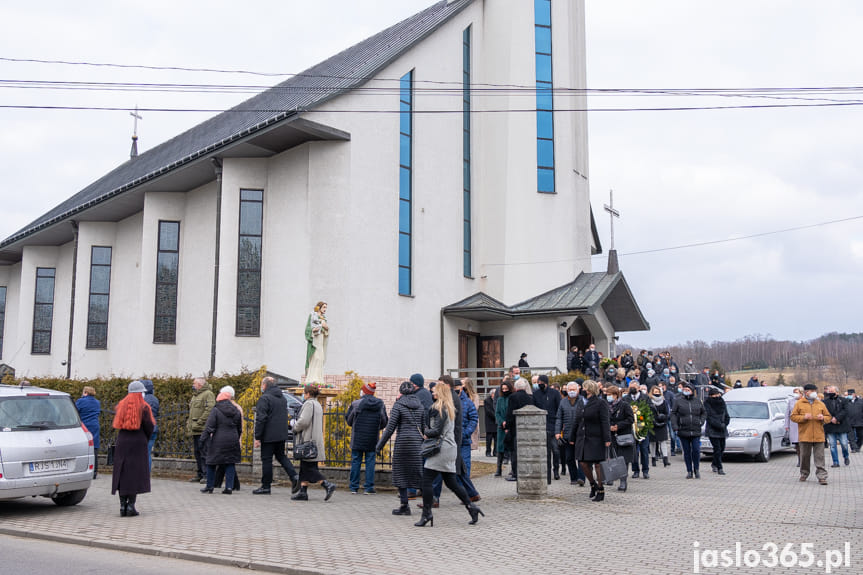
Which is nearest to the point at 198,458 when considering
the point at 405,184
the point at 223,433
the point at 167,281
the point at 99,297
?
the point at 223,433

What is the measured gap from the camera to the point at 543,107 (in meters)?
31.5

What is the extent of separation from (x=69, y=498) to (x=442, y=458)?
5895mm

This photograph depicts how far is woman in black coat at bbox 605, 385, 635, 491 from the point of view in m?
13.4

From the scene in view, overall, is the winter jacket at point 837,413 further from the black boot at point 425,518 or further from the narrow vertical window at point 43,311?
the narrow vertical window at point 43,311

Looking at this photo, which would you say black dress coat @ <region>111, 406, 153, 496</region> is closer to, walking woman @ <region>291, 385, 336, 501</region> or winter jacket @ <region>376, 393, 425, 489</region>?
walking woman @ <region>291, 385, 336, 501</region>

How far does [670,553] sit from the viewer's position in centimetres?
816

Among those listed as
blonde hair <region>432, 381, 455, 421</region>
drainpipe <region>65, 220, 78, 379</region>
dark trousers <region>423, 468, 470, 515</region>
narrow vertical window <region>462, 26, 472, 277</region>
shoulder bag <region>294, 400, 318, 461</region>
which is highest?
narrow vertical window <region>462, 26, 472, 277</region>

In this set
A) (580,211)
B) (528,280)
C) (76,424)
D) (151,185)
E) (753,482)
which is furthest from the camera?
(580,211)

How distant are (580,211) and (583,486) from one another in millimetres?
20940

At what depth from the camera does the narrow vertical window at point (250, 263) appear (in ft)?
82.2

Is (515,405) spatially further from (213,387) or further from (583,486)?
(213,387)

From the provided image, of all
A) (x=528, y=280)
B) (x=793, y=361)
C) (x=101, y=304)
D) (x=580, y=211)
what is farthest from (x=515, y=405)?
(x=793, y=361)

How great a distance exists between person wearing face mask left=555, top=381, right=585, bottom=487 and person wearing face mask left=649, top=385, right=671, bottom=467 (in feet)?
8.64

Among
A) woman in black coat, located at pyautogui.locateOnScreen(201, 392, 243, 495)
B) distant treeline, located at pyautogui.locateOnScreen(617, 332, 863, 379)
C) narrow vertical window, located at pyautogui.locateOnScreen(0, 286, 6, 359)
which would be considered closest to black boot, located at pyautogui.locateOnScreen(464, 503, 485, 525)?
woman in black coat, located at pyautogui.locateOnScreen(201, 392, 243, 495)
